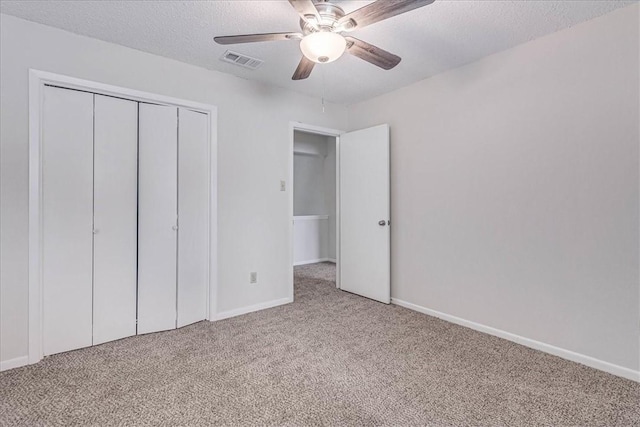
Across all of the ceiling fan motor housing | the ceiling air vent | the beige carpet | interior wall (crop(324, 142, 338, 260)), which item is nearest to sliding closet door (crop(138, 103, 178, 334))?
the beige carpet

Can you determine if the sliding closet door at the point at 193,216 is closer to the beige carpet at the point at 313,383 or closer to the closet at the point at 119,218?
the closet at the point at 119,218

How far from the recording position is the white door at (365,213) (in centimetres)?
347

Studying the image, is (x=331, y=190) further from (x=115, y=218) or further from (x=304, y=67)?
(x=115, y=218)

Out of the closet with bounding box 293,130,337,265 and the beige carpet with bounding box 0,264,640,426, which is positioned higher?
the closet with bounding box 293,130,337,265

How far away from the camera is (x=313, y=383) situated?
196 cm

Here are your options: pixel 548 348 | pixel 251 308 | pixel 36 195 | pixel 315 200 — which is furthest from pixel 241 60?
pixel 315 200

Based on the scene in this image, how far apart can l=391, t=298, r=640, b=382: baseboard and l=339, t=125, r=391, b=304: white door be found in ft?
2.13

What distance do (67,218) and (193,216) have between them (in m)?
0.90

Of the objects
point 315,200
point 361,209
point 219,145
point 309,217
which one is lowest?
point 309,217

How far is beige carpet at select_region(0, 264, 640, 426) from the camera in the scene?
5.43 ft

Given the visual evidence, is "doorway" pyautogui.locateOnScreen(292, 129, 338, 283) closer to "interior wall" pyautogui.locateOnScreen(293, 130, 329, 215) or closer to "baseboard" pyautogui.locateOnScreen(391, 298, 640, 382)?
"interior wall" pyautogui.locateOnScreen(293, 130, 329, 215)

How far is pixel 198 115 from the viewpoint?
2.92m

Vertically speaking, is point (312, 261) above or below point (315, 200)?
below

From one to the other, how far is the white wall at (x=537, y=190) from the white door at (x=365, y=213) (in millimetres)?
283
